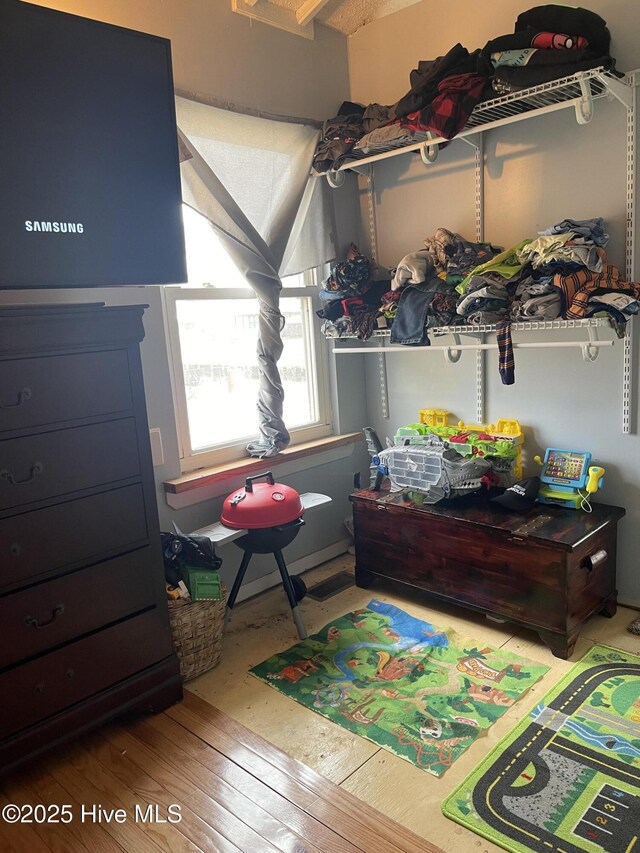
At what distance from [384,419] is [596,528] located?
1289 mm

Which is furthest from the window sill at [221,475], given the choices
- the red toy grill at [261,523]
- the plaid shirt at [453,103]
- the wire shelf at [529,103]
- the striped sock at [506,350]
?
the plaid shirt at [453,103]

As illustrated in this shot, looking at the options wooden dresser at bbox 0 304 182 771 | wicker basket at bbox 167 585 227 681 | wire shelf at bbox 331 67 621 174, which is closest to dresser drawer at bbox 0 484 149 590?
wooden dresser at bbox 0 304 182 771

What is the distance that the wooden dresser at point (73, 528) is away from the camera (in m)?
1.63

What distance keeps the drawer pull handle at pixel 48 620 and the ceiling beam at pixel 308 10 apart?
256cm

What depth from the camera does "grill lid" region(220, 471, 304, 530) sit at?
2.30m

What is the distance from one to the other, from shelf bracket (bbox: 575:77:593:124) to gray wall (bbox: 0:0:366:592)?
127 centimetres

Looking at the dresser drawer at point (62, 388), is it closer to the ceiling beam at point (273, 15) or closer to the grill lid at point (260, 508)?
the grill lid at point (260, 508)

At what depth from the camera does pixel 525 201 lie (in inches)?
99.6

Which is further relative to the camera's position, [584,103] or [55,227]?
[584,103]

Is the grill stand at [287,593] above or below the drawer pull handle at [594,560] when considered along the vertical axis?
below

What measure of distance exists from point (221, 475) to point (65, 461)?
905mm

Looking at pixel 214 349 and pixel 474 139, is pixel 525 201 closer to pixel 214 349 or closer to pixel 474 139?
pixel 474 139

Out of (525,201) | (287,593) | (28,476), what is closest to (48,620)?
(28,476)

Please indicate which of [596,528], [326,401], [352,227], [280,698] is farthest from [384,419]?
[280,698]
